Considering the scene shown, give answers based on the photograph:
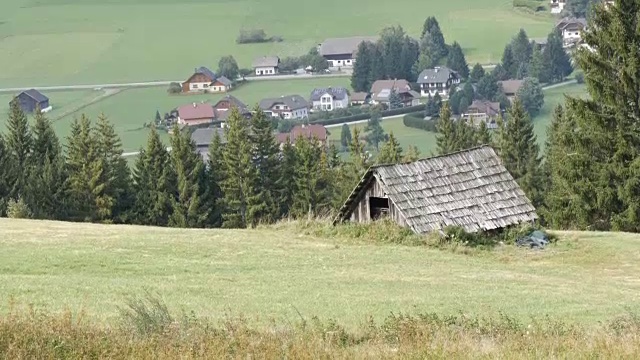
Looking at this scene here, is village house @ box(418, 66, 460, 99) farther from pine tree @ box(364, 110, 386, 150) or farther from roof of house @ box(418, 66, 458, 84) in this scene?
pine tree @ box(364, 110, 386, 150)

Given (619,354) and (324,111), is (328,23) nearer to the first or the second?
(324,111)

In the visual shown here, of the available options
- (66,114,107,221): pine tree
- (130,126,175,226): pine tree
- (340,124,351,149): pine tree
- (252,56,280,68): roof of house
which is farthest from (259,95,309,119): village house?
(66,114,107,221): pine tree

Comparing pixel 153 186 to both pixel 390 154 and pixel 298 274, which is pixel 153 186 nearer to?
pixel 390 154

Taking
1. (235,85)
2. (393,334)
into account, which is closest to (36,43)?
(235,85)

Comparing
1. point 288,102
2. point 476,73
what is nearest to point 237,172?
point 288,102

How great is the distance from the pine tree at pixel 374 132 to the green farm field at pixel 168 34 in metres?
42.3

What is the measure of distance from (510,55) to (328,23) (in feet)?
137

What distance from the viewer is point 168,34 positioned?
181750 mm

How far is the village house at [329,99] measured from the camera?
479 ft

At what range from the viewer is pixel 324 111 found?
143 meters

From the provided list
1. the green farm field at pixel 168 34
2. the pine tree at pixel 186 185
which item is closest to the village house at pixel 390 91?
the green farm field at pixel 168 34

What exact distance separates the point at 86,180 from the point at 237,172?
942 centimetres

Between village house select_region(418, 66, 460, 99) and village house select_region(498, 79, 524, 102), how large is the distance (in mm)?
8481

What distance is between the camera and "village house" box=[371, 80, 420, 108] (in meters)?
152
